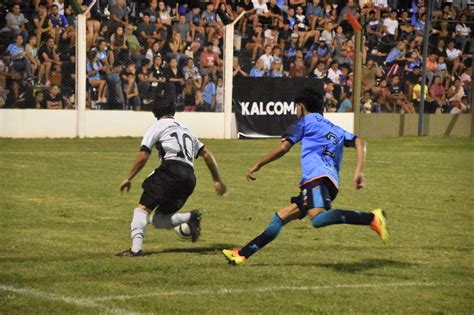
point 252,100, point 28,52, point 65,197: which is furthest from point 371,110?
point 65,197

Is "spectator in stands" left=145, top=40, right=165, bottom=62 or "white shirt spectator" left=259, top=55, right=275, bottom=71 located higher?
"spectator in stands" left=145, top=40, right=165, bottom=62

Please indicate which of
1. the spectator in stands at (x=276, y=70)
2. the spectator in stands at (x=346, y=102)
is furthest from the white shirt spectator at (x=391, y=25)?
the spectator in stands at (x=276, y=70)

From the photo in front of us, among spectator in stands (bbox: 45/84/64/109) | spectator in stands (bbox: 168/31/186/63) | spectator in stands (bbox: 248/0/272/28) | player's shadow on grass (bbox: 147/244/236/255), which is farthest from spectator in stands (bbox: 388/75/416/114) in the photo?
player's shadow on grass (bbox: 147/244/236/255)

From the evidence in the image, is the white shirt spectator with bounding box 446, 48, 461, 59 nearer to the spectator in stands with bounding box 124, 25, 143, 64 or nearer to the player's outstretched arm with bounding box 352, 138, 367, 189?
the spectator in stands with bounding box 124, 25, 143, 64

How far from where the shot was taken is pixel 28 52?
1033 inches

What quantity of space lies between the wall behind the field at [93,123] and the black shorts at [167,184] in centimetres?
1625

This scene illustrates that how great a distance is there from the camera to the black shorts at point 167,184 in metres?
10.5

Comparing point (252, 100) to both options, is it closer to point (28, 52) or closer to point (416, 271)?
point (28, 52)

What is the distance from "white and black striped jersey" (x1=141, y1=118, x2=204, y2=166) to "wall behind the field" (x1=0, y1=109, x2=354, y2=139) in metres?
16.2

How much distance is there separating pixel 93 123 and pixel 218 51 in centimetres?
417

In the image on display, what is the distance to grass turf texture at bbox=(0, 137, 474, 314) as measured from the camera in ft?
27.7

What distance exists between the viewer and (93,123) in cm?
2739

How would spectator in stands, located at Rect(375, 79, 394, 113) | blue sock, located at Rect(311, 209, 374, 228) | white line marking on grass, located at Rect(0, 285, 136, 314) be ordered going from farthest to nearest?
spectator in stands, located at Rect(375, 79, 394, 113) → blue sock, located at Rect(311, 209, 374, 228) → white line marking on grass, located at Rect(0, 285, 136, 314)

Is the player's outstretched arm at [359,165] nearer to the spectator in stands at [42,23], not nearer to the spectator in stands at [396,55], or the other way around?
the spectator in stands at [42,23]
